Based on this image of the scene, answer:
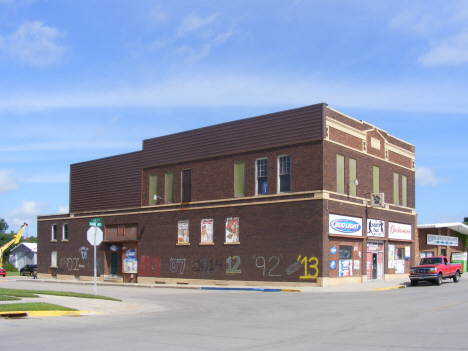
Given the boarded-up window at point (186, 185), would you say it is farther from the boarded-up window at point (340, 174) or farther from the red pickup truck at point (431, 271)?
the red pickup truck at point (431, 271)

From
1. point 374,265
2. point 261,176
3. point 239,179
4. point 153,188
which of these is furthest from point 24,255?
point 374,265

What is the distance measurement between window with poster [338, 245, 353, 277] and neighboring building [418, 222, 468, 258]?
16897 mm

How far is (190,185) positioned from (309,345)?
27.7 metres

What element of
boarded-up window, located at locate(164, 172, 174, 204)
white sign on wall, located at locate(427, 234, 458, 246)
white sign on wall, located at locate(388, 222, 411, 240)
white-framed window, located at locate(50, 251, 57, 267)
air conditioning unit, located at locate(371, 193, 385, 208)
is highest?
boarded-up window, located at locate(164, 172, 174, 204)

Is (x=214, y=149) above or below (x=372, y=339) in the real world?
above

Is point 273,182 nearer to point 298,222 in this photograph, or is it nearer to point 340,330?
point 298,222

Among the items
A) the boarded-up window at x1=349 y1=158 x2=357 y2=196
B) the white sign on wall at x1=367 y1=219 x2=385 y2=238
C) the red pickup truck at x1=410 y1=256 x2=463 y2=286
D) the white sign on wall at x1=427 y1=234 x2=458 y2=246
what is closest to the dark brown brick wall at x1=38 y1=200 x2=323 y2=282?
the boarded-up window at x1=349 y1=158 x2=357 y2=196

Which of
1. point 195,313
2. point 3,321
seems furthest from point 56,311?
point 195,313

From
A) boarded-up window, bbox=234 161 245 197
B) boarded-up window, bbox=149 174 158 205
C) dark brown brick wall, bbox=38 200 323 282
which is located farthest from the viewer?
boarded-up window, bbox=149 174 158 205

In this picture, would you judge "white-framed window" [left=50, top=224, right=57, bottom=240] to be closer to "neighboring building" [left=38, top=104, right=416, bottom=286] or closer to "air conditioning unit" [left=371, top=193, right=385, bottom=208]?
"neighboring building" [left=38, top=104, right=416, bottom=286]

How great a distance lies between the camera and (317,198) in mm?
30469

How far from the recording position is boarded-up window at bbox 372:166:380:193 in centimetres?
3653

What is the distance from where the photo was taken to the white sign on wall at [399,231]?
37841 millimetres

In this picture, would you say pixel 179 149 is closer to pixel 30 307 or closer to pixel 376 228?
pixel 376 228
